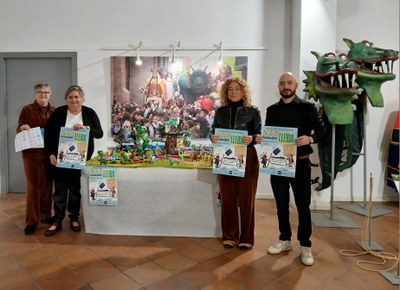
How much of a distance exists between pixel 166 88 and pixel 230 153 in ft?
6.69

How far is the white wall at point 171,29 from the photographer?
445 centimetres

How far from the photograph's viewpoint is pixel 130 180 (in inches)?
121

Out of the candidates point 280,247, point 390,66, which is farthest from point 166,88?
point 390,66

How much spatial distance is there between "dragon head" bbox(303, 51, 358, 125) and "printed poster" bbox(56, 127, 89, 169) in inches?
98.1

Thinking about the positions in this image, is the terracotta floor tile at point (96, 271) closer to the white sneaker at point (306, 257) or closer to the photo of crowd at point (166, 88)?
the white sneaker at point (306, 257)

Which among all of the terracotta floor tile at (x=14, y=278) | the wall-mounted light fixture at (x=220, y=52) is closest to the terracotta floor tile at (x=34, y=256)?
the terracotta floor tile at (x=14, y=278)

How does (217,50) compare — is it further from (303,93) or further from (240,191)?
(240,191)

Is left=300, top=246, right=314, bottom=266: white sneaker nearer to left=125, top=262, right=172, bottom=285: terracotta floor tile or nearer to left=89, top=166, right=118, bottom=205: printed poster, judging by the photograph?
left=125, top=262, right=172, bottom=285: terracotta floor tile

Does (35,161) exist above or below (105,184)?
above

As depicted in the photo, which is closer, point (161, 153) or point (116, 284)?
point (116, 284)

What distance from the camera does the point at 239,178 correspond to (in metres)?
2.83

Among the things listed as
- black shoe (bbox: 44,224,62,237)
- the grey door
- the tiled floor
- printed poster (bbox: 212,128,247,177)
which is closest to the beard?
printed poster (bbox: 212,128,247,177)

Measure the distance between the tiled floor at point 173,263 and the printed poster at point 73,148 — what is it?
0.75 m

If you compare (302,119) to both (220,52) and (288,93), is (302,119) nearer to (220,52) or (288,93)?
(288,93)
